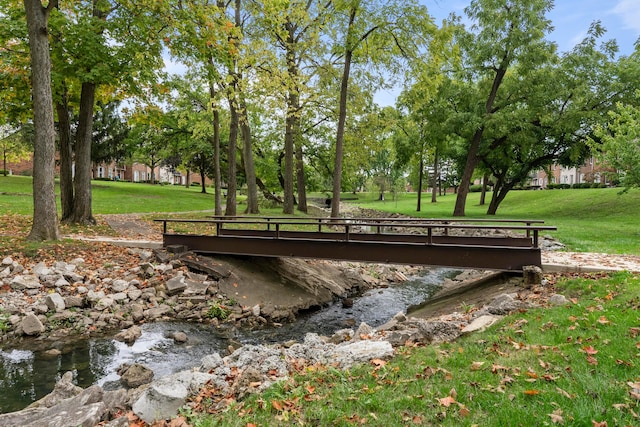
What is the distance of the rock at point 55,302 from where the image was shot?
911cm

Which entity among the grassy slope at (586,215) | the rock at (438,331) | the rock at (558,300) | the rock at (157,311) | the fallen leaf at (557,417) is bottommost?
the rock at (157,311)

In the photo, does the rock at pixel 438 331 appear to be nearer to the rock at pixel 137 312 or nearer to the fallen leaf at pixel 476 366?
the fallen leaf at pixel 476 366

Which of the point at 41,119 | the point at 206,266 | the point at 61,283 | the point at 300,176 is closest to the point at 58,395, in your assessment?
the point at 61,283

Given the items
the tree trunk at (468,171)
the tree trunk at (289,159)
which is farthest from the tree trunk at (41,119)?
the tree trunk at (468,171)

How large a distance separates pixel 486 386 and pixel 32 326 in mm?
8699

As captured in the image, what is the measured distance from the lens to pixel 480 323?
20.3 ft

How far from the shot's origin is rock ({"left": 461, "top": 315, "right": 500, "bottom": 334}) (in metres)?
5.91

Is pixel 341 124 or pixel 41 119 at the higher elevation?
pixel 341 124

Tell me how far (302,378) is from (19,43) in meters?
16.9

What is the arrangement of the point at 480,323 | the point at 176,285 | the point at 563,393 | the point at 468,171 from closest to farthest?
the point at 563,393
the point at 480,323
the point at 176,285
the point at 468,171

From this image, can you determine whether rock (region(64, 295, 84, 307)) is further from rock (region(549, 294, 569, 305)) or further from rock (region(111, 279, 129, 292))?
A: rock (region(549, 294, 569, 305))

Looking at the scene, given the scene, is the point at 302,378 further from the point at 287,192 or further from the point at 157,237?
the point at 287,192

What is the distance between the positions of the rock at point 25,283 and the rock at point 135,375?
4541 mm

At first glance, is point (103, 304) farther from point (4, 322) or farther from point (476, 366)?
point (476, 366)
